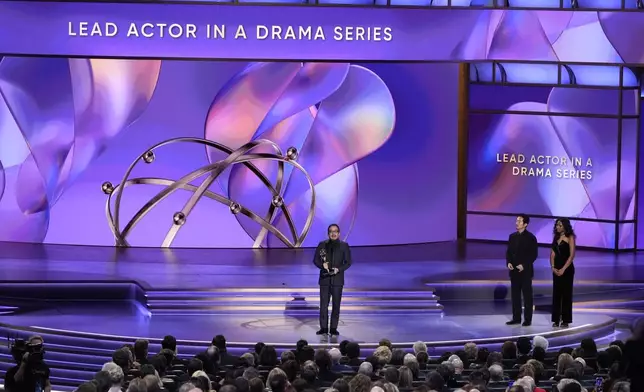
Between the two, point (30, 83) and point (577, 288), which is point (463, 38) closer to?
point (577, 288)

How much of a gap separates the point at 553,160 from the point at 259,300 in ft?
21.3

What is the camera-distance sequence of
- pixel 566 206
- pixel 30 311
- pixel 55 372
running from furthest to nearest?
pixel 566 206 → pixel 30 311 → pixel 55 372

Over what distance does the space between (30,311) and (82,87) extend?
4831mm

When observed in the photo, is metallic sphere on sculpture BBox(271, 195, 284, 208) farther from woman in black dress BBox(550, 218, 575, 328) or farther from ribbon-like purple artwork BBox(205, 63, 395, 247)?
woman in black dress BBox(550, 218, 575, 328)

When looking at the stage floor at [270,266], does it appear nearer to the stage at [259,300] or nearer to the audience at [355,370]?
the stage at [259,300]

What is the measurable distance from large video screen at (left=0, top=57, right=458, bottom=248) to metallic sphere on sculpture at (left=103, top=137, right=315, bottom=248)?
0.12 ft

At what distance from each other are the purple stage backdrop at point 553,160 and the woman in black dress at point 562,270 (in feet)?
17.7

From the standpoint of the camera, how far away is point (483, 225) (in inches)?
853

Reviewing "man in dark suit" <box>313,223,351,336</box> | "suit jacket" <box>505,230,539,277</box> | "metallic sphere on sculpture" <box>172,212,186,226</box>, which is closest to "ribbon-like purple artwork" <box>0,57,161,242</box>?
"metallic sphere on sculpture" <box>172,212,186,226</box>

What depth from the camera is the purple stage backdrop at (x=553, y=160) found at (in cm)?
2050

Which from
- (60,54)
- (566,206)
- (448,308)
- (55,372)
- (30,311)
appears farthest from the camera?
(566,206)

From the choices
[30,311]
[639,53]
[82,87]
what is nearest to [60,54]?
Answer: [82,87]

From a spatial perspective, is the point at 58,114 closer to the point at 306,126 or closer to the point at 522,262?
the point at 306,126

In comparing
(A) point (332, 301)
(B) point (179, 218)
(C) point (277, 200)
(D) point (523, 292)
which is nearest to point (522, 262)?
(D) point (523, 292)
